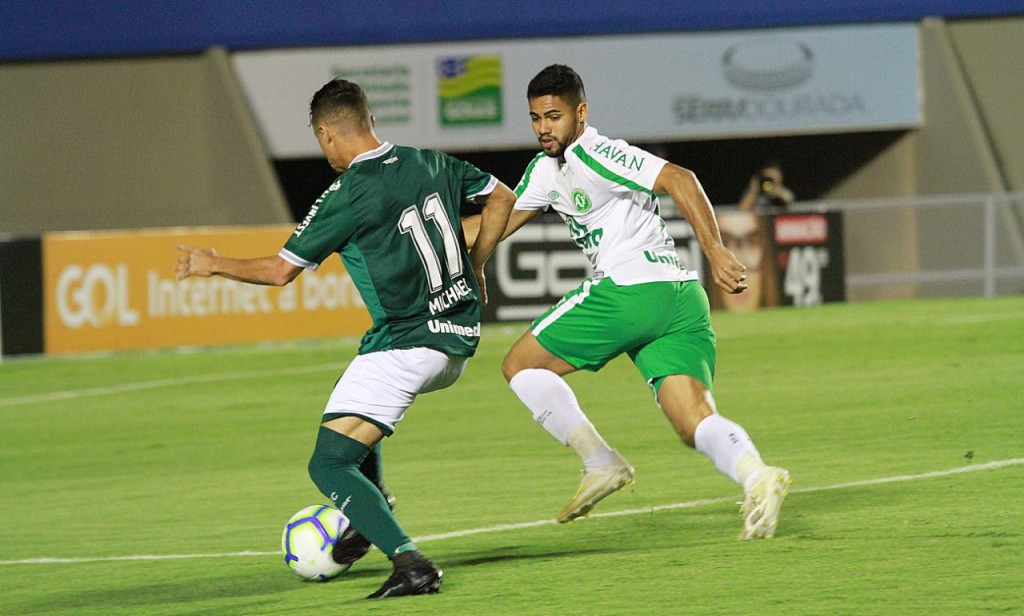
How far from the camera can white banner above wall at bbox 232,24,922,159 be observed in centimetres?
2675

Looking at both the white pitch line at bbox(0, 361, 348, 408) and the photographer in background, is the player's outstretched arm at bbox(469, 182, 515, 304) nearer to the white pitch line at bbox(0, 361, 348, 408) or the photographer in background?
the white pitch line at bbox(0, 361, 348, 408)

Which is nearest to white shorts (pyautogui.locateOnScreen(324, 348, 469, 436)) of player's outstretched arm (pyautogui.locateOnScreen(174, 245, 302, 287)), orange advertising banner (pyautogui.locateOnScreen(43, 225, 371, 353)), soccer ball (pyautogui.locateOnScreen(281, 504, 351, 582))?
player's outstretched arm (pyautogui.locateOnScreen(174, 245, 302, 287))

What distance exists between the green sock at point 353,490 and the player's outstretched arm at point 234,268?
626mm

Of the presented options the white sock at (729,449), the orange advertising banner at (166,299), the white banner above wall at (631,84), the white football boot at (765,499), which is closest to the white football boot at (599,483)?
the white sock at (729,449)

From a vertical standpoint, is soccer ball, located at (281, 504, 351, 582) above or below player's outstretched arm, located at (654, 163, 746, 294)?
below

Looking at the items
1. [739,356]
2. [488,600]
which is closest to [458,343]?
[488,600]

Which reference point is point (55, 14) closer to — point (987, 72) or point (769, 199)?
point (769, 199)

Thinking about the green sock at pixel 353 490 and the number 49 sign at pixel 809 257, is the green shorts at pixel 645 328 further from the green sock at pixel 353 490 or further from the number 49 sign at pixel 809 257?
the number 49 sign at pixel 809 257

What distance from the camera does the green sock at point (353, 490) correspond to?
6047 mm

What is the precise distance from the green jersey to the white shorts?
50 mm

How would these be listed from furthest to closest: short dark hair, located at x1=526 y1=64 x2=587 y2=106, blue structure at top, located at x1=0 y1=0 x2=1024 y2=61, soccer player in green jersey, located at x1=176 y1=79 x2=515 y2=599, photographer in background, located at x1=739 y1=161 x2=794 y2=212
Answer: blue structure at top, located at x1=0 y1=0 x2=1024 y2=61, photographer in background, located at x1=739 y1=161 x2=794 y2=212, short dark hair, located at x1=526 y1=64 x2=587 y2=106, soccer player in green jersey, located at x1=176 y1=79 x2=515 y2=599

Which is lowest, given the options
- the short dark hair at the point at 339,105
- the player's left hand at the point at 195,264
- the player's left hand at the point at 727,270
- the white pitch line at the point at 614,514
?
the white pitch line at the point at 614,514

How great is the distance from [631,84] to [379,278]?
71.0 ft

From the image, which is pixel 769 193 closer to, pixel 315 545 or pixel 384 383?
pixel 315 545
